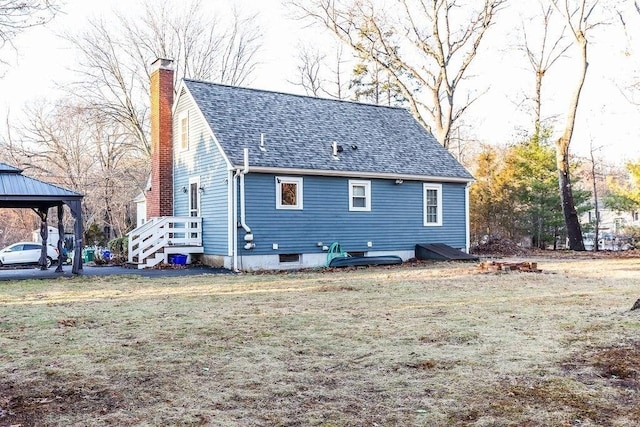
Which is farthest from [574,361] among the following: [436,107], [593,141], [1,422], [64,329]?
[593,141]

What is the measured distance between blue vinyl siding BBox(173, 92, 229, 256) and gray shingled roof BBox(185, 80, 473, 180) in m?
0.67

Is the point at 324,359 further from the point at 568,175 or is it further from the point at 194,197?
the point at 568,175

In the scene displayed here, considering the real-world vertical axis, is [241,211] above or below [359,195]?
below

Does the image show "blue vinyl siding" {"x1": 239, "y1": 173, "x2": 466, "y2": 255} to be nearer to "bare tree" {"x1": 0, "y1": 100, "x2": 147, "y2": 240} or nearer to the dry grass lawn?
the dry grass lawn

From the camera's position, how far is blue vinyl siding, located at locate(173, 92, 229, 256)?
1711cm

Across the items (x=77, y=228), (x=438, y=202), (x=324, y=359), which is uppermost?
(x=438, y=202)

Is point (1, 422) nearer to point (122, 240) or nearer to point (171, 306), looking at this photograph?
point (171, 306)

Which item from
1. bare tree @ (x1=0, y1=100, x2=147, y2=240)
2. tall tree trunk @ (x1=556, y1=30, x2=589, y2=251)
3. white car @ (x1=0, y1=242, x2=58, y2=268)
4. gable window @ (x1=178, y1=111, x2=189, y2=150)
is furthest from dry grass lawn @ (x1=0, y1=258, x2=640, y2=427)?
bare tree @ (x1=0, y1=100, x2=147, y2=240)

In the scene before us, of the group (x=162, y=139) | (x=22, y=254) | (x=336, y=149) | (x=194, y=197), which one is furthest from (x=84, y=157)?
(x=336, y=149)

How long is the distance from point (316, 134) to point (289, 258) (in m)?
4.37

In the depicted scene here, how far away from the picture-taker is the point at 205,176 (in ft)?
59.3

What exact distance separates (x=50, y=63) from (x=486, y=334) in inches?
1189

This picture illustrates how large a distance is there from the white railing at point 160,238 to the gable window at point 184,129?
102 inches

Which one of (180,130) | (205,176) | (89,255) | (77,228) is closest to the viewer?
(77,228)
